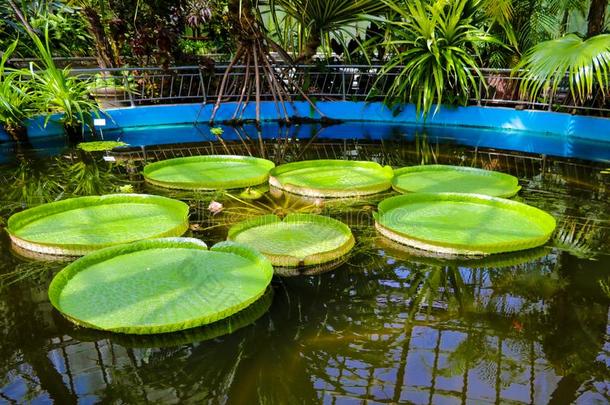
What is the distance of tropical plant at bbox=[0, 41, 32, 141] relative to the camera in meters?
5.53

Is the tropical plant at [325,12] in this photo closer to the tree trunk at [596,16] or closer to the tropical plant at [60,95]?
the tree trunk at [596,16]

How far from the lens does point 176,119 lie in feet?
24.5

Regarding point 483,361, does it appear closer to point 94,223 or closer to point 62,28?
point 94,223

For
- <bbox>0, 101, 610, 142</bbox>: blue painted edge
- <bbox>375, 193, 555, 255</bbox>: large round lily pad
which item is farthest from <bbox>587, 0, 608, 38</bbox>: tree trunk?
<bbox>375, 193, 555, 255</bbox>: large round lily pad

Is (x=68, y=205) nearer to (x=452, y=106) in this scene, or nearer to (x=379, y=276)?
(x=379, y=276)

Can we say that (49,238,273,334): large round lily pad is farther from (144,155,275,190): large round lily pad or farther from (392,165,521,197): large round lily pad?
(392,165,521,197): large round lily pad

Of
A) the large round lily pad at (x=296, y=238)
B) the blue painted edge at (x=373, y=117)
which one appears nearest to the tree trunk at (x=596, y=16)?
the blue painted edge at (x=373, y=117)

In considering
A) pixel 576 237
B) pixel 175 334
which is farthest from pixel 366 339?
pixel 576 237

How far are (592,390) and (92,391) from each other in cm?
179

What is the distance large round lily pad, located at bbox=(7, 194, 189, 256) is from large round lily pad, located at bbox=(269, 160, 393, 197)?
1.04 m

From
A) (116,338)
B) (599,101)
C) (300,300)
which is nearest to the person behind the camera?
(116,338)

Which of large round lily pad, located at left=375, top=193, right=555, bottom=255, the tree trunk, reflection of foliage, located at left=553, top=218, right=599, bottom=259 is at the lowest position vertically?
reflection of foliage, located at left=553, top=218, right=599, bottom=259

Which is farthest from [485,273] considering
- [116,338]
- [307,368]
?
[116,338]

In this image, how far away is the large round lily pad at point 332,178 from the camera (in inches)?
157
